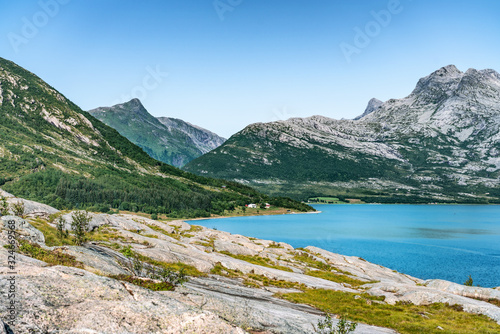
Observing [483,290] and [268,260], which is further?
[268,260]

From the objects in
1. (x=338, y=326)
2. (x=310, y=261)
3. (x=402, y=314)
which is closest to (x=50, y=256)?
(x=338, y=326)

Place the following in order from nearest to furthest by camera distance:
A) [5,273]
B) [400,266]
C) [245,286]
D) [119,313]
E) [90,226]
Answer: [119,313] → [5,273] → [245,286] → [90,226] → [400,266]

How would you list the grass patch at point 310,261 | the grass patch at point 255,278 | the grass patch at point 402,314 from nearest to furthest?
the grass patch at point 402,314 < the grass patch at point 255,278 < the grass patch at point 310,261

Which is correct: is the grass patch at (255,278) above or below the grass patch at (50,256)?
below

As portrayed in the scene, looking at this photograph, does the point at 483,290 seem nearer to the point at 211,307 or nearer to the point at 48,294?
the point at 211,307

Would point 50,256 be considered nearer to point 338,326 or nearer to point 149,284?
point 149,284

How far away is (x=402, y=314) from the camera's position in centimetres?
4225

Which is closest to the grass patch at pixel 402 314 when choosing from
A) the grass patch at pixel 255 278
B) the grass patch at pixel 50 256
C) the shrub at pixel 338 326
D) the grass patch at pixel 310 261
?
the grass patch at pixel 255 278

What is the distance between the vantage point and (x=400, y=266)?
12125 cm

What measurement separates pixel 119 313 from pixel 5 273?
6.65m

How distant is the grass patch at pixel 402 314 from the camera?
36250 mm

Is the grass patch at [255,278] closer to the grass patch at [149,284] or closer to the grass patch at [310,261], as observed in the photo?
the grass patch at [149,284]

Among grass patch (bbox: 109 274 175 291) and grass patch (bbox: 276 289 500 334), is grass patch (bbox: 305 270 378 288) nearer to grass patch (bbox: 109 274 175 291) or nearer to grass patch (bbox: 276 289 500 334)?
grass patch (bbox: 276 289 500 334)

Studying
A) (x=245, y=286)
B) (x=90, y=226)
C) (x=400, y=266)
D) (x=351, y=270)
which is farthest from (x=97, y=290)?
(x=400, y=266)
